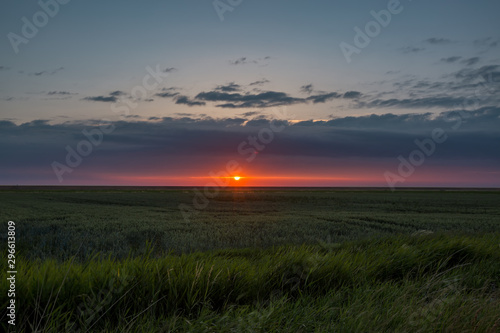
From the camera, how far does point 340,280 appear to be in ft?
17.9

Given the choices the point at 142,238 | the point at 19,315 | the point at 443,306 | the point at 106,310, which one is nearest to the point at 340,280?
the point at 443,306

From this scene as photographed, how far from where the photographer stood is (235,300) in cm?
467

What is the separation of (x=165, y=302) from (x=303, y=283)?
2166 mm

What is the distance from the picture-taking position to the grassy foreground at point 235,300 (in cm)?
358

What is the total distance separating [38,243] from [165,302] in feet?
41.7

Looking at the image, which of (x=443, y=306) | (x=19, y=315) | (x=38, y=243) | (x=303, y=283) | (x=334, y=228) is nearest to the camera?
(x=19, y=315)

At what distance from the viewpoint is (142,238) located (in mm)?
16328

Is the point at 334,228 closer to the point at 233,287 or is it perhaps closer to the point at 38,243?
the point at 38,243

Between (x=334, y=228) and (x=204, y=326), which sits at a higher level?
(x=204, y=326)

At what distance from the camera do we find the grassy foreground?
11.7ft

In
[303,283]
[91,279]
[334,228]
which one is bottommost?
[334,228]

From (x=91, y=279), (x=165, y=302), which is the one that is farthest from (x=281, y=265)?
(x=91, y=279)

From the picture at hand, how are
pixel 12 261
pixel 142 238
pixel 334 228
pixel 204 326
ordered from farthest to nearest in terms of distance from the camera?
pixel 334 228
pixel 142 238
pixel 12 261
pixel 204 326

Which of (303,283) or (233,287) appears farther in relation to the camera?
(303,283)
